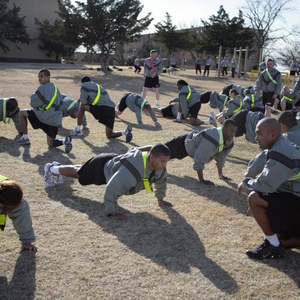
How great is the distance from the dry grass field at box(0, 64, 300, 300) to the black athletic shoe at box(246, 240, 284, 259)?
6 cm

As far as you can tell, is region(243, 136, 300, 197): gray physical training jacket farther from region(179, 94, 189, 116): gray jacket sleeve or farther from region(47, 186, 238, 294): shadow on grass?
region(179, 94, 189, 116): gray jacket sleeve

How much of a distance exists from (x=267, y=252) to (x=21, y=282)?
2087mm

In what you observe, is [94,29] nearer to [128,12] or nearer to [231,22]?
[128,12]

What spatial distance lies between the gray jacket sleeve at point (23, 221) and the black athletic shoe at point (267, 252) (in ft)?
6.40

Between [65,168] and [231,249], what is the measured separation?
2301 millimetres

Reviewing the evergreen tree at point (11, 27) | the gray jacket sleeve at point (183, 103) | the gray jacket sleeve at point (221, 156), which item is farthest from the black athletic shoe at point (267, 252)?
the evergreen tree at point (11, 27)

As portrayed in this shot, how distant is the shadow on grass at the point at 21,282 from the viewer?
2.79 metres

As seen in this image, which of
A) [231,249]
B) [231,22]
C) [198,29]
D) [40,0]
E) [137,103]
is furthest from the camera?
[198,29]

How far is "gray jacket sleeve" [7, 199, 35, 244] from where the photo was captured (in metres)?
3.22

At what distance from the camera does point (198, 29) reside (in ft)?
193

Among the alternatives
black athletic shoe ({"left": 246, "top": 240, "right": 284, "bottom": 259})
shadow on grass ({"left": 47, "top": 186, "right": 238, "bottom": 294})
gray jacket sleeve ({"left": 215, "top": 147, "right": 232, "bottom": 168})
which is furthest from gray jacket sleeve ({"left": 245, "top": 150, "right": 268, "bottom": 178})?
gray jacket sleeve ({"left": 215, "top": 147, "right": 232, "bottom": 168})

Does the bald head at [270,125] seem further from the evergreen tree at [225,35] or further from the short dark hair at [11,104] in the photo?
the evergreen tree at [225,35]

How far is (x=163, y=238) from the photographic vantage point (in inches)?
150

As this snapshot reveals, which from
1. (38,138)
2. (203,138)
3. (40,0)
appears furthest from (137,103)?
(40,0)
